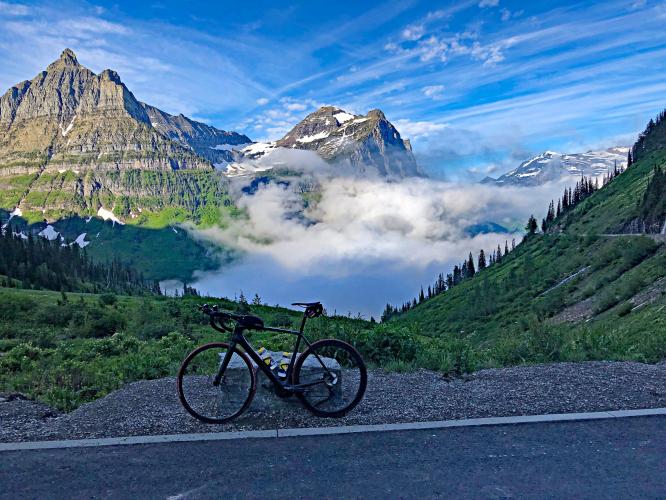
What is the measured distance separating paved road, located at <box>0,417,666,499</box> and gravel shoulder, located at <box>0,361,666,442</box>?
877 millimetres

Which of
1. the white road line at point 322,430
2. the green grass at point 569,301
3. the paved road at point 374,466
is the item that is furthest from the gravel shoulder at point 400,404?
the green grass at point 569,301

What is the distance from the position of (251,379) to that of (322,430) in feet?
5.34

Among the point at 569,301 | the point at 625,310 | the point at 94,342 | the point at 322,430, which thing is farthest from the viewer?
the point at 569,301

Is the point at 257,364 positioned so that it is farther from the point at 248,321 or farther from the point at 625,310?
the point at 625,310

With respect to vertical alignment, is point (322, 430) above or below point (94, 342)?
below

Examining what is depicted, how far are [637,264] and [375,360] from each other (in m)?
75.9

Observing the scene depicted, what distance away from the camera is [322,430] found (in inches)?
312

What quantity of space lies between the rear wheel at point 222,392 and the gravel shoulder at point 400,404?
0.21m

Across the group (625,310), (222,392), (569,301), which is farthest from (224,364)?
(569,301)

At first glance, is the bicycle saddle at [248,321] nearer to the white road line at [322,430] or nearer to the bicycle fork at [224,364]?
the bicycle fork at [224,364]

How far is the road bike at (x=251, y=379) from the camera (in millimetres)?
8688

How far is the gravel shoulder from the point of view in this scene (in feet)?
27.3

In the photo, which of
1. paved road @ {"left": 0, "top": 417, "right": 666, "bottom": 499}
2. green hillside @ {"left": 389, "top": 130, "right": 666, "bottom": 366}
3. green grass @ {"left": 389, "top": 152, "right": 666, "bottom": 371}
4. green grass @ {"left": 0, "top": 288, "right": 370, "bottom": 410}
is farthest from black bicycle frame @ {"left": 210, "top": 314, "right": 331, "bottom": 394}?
green hillside @ {"left": 389, "top": 130, "right": 666, "bottom": 366}

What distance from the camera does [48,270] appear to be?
384 feet
